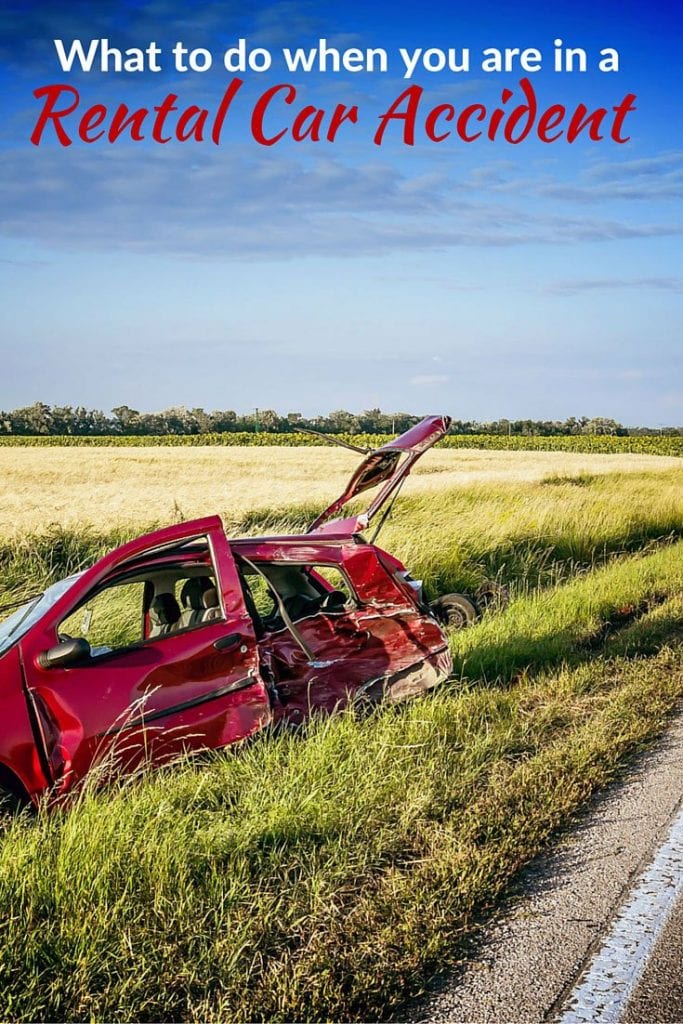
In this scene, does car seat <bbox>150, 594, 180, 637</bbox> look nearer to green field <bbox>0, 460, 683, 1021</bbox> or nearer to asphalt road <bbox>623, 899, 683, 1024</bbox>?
green field <bbox>0, 460, 683, 1021</bbox>

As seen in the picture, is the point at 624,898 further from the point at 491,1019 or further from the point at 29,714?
the point at 29,714

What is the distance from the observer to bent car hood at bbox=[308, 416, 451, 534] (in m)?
7.52

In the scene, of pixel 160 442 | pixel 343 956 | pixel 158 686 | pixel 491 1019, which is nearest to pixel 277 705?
pixel 158 686

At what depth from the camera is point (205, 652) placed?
566cm

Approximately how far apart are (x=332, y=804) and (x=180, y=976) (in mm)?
1429

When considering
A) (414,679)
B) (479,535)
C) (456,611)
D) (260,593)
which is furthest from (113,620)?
(479,535)

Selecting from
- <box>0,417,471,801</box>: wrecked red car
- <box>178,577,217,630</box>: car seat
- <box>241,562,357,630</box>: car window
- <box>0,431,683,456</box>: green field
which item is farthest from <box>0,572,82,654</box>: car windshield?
<box>0,431,683,456</box>: green field

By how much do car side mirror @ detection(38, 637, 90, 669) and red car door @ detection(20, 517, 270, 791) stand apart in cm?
2

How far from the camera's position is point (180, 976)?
11.9 ft

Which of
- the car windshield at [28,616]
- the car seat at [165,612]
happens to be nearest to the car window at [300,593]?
the car seat at [165,612]

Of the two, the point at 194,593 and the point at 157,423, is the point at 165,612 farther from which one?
the point at 157,423

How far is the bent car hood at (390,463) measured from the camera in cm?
752

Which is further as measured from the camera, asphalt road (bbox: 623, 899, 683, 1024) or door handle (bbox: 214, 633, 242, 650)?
door handle (bbox: 214, 633, 242, 650)

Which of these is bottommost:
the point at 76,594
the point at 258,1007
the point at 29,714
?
the point at 258,1007
